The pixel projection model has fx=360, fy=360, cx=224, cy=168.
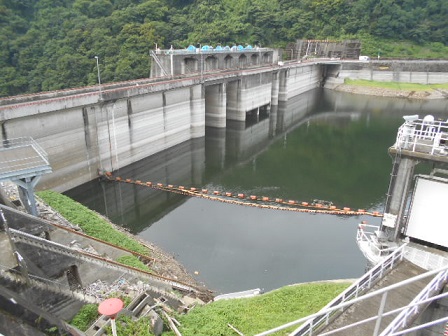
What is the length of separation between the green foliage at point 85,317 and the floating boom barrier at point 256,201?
56.8 ft

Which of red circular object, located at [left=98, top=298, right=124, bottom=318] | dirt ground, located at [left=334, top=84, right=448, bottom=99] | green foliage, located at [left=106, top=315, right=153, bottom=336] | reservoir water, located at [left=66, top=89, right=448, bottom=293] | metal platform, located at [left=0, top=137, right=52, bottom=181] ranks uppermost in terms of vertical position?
metal platform, located at [left=0, top=137, right=52, bottom=181]

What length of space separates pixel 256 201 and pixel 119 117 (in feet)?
49.4

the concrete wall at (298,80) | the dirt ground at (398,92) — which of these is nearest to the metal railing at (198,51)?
the concrete wall at (298,80)

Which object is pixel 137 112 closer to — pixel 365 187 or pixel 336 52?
pixel 365 187

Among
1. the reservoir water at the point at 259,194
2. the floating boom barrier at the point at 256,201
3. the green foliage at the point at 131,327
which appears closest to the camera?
the green foliage at the point at 131,327

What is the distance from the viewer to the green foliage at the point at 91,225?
63.1ft

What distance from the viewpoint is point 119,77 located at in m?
60.5

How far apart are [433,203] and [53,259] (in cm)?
1381

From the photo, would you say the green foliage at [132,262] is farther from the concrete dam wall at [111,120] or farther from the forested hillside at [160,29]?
the forested hillside at [160,29]

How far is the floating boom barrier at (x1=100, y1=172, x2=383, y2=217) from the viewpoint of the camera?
27.3 meters

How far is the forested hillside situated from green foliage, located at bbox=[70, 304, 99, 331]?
5313 centimetres

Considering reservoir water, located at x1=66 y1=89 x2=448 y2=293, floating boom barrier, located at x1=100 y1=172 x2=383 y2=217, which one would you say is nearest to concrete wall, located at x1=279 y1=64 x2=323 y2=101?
reservoir water, located at x1=66 y1=89 x2=448 y2=293

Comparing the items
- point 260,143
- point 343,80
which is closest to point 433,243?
point 260,143

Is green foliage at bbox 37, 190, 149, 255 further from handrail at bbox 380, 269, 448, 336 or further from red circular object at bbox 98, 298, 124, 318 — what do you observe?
handrail at bbox 380, 269, 448, 336
